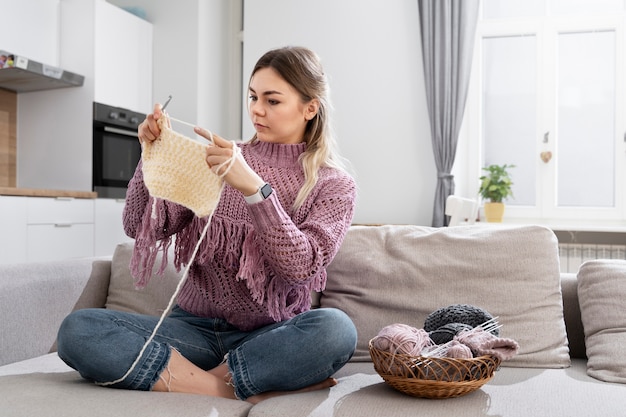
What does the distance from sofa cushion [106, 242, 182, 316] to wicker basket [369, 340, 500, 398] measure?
2.72ft

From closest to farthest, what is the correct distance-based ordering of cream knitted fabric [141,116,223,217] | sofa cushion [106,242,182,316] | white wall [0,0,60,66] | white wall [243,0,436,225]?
cream knitted fabric [141,116,223,217]
sofa cushion [106,242,182,316]
white wall [0,0,60,66]
white wall [243,0,436,225]

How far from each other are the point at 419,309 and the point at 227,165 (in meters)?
0.70

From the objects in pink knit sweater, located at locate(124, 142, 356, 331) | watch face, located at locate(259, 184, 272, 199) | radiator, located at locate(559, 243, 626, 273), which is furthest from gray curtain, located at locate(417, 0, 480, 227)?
watch face, located at locate(259, 184, 272, 199)

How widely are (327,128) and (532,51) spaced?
276 centimetres

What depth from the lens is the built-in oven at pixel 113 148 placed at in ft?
12.8

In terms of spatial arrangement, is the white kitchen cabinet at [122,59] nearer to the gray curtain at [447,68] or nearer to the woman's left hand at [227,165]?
the gray curtain at [447,68]

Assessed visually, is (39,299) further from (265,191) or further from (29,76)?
(29,76)

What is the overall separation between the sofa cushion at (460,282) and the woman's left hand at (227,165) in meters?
0.57

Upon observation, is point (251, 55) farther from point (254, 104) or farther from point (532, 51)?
point (254, 104)

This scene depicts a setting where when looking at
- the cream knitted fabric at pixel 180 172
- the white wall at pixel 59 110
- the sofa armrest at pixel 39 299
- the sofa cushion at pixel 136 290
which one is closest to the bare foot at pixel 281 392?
the cream knitted fabric at pixel 180 172

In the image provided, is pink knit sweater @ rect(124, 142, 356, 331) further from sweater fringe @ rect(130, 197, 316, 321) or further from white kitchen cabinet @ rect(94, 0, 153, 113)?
white kitchen cabinet @ rect(94, 0, 153, 113)

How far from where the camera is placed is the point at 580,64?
12.9 ft

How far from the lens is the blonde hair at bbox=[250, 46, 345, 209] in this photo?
5.35ft

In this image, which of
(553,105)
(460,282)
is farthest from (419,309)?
(553,105)
